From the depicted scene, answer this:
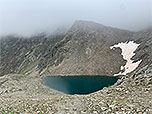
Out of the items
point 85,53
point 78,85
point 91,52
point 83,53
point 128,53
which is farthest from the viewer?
point 83,53

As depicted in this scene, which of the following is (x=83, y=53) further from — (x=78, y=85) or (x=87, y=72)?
(x=78, y=85)

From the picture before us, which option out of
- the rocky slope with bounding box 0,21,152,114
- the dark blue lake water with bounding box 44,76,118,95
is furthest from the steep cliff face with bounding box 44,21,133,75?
the dark blue lake water with bounding box 44,76,118,95

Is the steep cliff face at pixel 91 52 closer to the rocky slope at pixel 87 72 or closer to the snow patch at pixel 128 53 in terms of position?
the rocky slope at pixel 87 72

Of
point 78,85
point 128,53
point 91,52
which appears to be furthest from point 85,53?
point 78,85

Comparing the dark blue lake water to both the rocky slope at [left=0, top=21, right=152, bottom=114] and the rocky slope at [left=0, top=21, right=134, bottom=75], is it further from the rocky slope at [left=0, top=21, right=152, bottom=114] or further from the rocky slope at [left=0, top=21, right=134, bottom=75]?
the rocky slope at [left=0, top=21, right=134, bottom=75]

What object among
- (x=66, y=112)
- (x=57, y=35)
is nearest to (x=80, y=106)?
(x=66, y=112)
